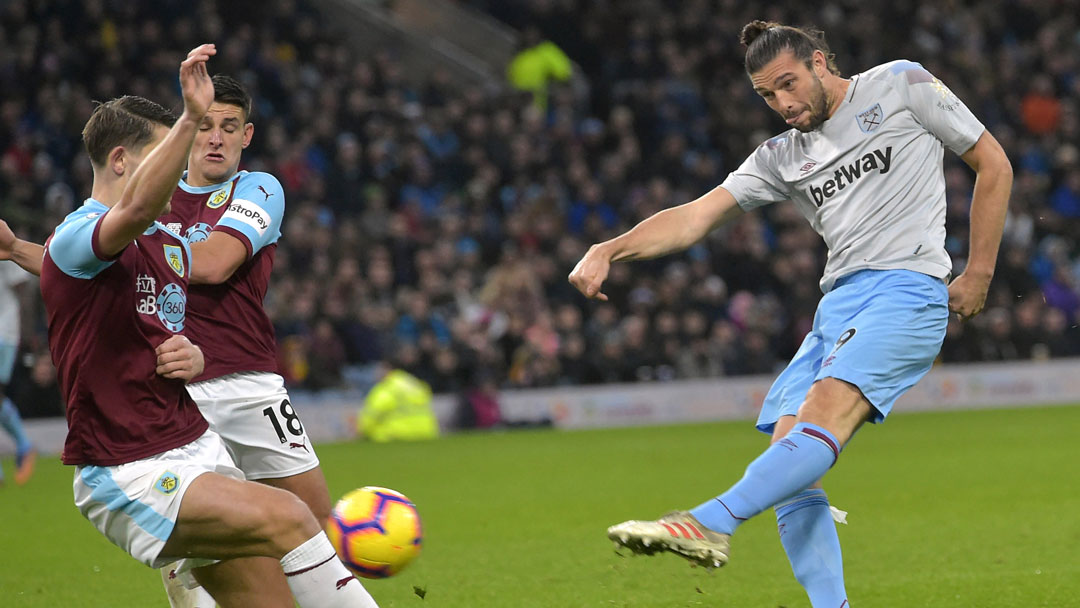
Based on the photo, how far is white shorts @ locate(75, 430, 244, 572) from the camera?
13.6 feet

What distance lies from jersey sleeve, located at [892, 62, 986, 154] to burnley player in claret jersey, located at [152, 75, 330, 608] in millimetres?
2418

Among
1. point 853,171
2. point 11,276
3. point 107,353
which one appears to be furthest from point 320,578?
point 11,276

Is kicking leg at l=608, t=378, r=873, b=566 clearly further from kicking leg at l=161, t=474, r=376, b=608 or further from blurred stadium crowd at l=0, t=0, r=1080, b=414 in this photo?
blurred stadium crowd at l=0, t=0, r=1080, b=414

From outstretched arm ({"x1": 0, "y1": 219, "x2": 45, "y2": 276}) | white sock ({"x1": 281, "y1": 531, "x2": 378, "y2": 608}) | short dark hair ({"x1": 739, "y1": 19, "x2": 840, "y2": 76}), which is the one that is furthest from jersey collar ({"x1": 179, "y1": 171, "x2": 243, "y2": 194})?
short dark hair ({"x1": 739, "y1": 19, "x2": 840, "y2": 76})

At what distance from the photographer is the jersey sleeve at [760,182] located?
207 inches

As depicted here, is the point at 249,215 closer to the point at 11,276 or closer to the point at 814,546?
the point at 814,546

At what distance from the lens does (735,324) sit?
65.6ft

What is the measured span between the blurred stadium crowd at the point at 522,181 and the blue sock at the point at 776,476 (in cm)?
1278

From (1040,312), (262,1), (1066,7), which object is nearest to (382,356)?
(262,1)

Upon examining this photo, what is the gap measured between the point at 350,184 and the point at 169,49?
321 cm

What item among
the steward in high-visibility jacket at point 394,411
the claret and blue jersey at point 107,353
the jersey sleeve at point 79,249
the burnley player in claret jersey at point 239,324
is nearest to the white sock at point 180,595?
the burnley player in claret jersey at point 239,324

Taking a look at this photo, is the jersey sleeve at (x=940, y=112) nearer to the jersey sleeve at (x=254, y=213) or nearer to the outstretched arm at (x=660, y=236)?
the outstretched arm at (x=660, y=236)

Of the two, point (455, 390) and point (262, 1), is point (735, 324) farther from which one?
point (262, 1)

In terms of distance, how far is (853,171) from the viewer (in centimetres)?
502
